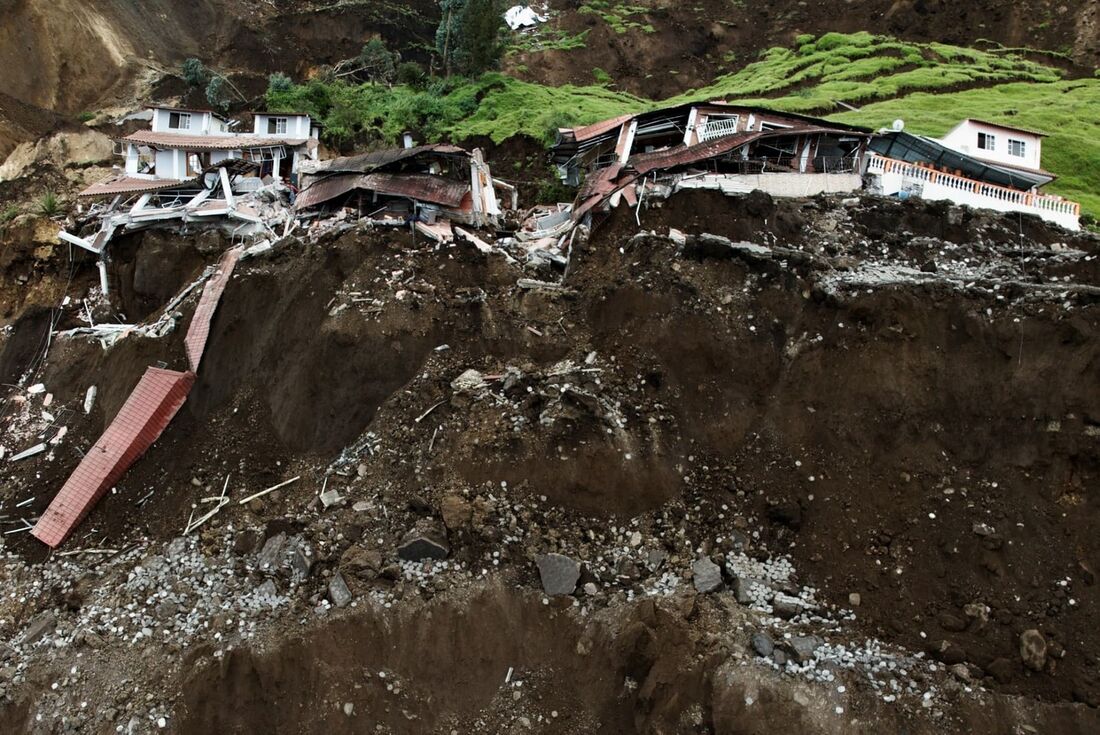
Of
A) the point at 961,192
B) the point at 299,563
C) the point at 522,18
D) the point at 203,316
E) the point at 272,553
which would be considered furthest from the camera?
the point at 522,18

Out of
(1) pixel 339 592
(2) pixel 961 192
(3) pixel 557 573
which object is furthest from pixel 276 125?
(3) pixel 557 573

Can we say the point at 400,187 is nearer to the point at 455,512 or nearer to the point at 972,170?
the point at 455,512

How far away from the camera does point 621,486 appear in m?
12.4

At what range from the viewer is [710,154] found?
21.9 meters

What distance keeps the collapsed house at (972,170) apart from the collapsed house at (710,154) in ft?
3.72

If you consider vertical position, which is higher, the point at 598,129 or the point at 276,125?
the point at 276,125

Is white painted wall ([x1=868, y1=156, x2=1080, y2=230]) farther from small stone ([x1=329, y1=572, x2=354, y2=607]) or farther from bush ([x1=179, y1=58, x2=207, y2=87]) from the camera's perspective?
bush ([x1=179, y1=58, x2=207, y2=87])

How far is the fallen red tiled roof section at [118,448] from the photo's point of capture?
14203 mm

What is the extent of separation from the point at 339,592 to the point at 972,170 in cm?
2528

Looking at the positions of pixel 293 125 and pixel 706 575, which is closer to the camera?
pixel 706 575

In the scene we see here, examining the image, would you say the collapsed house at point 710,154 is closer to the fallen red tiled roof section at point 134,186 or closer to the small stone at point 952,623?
the small stone at point 952,623

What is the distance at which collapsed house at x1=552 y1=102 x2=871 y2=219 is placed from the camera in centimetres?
2087

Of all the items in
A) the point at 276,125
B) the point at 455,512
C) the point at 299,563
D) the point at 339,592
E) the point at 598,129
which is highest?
the point at 276,125

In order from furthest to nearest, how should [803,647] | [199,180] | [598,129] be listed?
[598,129], [199,180], [803,647]
